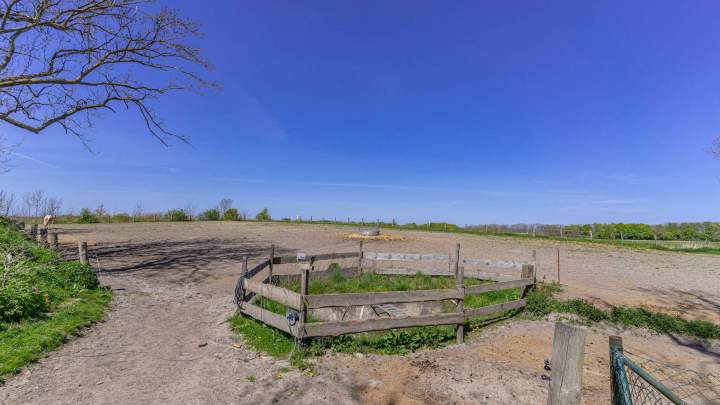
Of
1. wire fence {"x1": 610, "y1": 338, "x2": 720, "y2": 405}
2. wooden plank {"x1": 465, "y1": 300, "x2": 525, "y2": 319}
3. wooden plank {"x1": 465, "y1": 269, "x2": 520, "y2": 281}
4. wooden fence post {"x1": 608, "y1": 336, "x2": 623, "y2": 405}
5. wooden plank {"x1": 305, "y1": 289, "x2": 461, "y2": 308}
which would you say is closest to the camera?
wooden fence post {"x1": 608, "y1": 336, "x2": 623, "y2": 405}

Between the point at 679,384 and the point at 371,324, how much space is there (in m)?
5.10

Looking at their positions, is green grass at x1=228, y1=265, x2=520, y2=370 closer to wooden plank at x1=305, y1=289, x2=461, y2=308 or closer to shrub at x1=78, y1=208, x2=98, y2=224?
wooden plank at x1=305, y1=289, x2=461, y2=308

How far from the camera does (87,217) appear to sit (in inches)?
1487

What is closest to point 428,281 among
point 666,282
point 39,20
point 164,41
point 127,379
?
point 127,379

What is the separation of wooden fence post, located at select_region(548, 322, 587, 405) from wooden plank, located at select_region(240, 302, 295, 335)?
15.5 feet

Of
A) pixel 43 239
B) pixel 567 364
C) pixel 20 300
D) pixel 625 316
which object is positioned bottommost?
pixel 625 316

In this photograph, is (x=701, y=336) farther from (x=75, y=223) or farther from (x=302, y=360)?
(x=75, y=223)

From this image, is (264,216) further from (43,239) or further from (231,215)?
(43,239)

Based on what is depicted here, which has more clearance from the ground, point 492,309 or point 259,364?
point 492,309

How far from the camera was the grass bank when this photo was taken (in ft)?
18.6

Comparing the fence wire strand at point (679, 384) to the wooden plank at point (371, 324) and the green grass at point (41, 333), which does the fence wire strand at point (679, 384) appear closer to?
the wooden plank at point (371, 324)

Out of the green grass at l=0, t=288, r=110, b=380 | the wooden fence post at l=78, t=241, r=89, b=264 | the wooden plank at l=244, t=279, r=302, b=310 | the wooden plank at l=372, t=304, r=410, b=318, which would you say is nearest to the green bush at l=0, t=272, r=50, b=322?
the green grass at l=0, t=288, r=110, b=380

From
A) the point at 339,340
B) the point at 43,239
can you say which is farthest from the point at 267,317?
the point at 43,239

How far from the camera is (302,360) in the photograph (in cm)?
582
